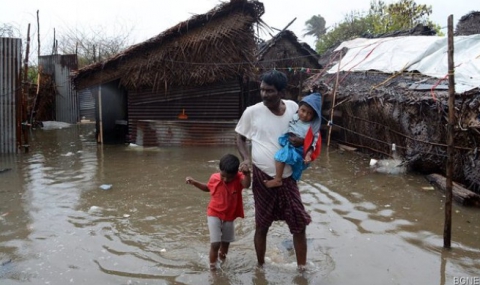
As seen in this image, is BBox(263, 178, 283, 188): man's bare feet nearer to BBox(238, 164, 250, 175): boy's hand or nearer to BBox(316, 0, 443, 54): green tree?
BBox(238, 164, 250, 175): boy's hand

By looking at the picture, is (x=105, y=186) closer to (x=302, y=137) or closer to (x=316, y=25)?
(x=302, y=137)

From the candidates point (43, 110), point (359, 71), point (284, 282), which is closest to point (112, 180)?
point (284, 282)

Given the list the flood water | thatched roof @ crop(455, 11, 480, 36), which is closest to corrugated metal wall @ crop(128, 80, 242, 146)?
the flood water

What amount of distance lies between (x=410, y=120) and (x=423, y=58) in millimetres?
2837

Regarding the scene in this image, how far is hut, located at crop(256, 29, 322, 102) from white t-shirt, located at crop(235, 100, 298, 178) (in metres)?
11.5

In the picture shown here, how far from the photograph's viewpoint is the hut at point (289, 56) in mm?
15039

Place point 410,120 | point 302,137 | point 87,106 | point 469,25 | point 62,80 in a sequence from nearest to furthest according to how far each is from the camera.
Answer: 1. point 302,137
2. point 410,120
3. point 469,25
4. point 62,80
5. point 87,106

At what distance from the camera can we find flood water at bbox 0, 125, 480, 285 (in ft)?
11.2

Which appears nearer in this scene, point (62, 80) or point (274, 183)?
point (274, 183)

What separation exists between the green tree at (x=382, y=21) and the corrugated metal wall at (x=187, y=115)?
25.8 ft

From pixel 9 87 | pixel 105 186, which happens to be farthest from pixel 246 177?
pixel 9 87

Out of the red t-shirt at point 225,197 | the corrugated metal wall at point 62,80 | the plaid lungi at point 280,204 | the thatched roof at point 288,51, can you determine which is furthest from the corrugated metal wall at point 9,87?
the corrugated metal wall at point 62,80

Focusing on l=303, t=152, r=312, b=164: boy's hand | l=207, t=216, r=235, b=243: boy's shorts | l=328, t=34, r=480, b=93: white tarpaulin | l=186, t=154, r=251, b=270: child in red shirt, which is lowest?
A: l=207, t=216, r=235, b=243: boy's shorts

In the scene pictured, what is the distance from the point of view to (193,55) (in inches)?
414
